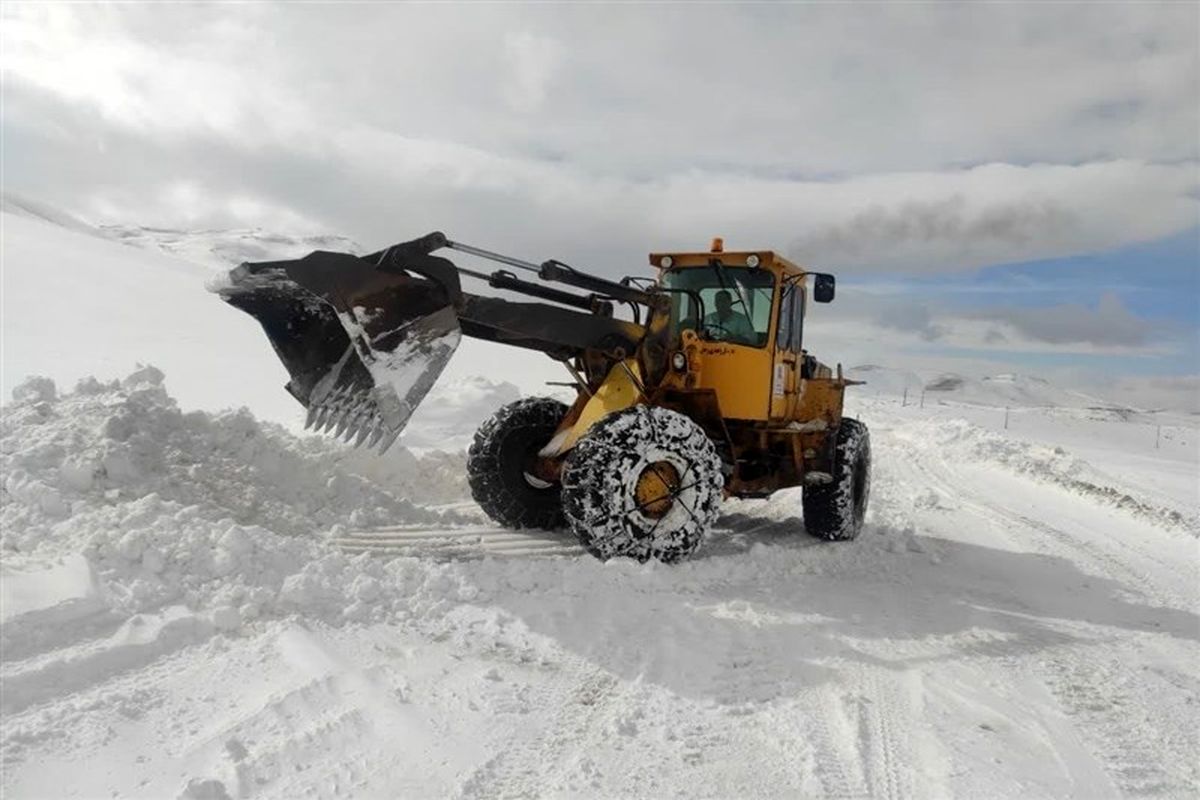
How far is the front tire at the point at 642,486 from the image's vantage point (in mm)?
5602

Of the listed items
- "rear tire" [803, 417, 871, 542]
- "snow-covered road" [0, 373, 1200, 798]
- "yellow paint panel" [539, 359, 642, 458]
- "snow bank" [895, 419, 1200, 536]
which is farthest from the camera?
"snow bank" [895, 419, 1200, 536]

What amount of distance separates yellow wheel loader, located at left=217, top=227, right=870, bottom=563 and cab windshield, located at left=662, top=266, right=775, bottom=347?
1cm

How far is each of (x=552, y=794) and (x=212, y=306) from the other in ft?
89.5

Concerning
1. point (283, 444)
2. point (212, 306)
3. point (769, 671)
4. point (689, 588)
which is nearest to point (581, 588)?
point (689, 588)

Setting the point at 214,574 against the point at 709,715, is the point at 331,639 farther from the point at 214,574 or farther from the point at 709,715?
the point at 709,715

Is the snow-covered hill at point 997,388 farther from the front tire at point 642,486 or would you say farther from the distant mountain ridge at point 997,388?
the front tire at point 642,486

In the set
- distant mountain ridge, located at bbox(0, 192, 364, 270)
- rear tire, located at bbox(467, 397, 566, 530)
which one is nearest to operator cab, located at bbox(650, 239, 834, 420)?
rear tire, located at bbox(467, 397, 566, 530)

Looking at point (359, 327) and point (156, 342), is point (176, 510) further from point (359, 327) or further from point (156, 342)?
point (156, 342)

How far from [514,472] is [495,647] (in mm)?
3067

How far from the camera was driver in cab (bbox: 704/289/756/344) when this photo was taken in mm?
7105

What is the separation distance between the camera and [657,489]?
5863 mm

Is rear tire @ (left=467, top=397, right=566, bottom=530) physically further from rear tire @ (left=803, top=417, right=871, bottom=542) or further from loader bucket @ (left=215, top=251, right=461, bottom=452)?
rear tire @ (left=803, top=417, right=871, bottom=542)

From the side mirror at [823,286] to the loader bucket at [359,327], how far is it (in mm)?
3405

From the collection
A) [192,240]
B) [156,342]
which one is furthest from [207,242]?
[156,342]
